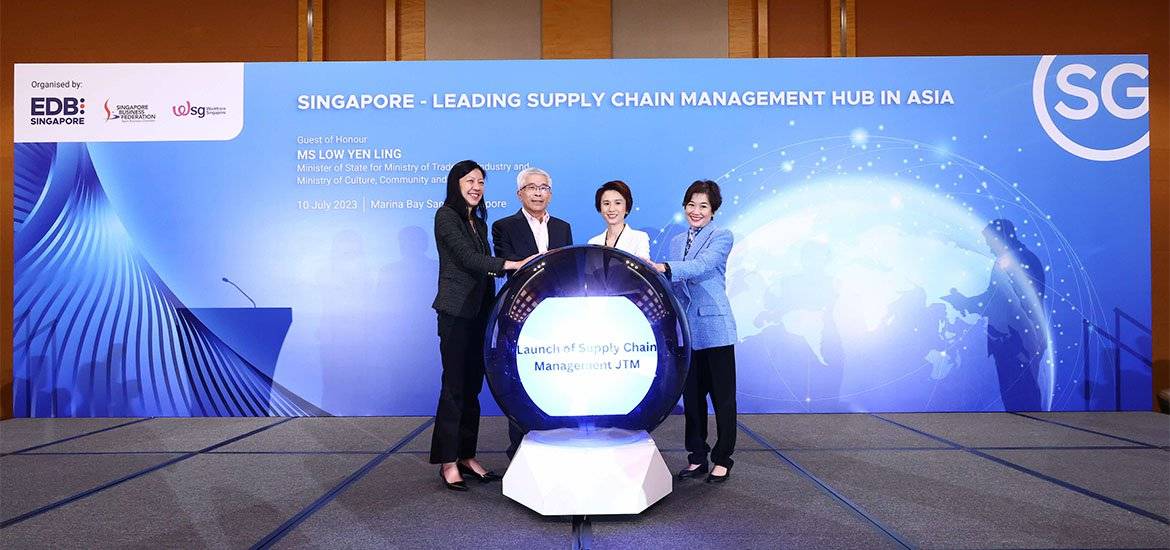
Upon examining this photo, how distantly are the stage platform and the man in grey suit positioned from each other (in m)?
0.87

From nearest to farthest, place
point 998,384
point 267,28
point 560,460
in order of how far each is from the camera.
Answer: point 560,460 < point 998,384 < point 267,28

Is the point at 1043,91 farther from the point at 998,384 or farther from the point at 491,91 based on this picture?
the point at 491,91

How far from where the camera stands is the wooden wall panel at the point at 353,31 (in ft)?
20.1

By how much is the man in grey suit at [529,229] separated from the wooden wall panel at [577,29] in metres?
2.99

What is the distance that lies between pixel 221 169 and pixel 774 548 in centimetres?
441

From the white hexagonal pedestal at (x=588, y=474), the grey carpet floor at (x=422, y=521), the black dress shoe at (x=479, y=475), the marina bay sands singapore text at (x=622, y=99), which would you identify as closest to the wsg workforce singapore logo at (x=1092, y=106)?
the marina bay sands singapore text at (x=622, y=99)

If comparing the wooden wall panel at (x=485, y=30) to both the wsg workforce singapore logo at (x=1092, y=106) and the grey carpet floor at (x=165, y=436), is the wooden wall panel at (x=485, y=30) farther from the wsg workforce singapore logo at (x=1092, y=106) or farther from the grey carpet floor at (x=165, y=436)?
the wsg workforce singapore logo at (x=1092, y=106)

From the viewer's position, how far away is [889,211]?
195 inches

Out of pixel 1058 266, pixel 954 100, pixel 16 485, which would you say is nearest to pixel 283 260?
pixel 16 485

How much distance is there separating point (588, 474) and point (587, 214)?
9.26ft

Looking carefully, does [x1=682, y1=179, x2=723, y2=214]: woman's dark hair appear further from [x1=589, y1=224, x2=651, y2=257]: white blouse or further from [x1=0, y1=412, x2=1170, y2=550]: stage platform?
[x1=0, y1=412, x2=1170, y2=550]: stage platform

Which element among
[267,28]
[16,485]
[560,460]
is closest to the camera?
[560,460]

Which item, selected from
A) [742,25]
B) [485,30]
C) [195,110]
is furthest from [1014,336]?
[195,110]

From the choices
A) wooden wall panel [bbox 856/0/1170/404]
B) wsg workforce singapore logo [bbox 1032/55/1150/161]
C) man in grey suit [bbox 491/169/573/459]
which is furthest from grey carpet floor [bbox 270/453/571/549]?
wooden wall panel [bbox 856/0/1170/404]
